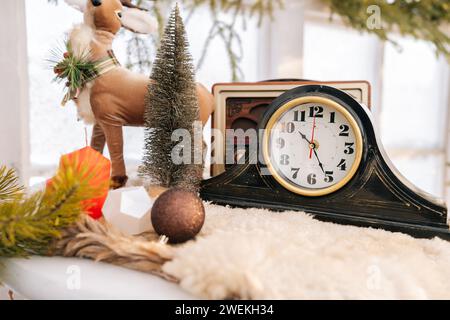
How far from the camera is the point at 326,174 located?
0.63 meters

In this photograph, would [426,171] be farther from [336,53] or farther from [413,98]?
[336,53]

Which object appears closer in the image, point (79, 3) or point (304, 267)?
point (304, 267)

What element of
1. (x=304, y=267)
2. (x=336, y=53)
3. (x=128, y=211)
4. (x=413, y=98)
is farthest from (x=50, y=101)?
(x=413, y=98)

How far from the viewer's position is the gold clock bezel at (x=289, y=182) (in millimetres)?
596

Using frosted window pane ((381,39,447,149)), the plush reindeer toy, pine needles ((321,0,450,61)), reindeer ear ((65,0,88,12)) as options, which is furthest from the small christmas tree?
frosted window pane ((381,39,447,149))

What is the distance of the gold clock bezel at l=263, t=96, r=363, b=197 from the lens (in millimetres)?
596

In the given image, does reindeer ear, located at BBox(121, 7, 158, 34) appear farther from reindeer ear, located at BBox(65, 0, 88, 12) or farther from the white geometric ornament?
the white geometric ornament

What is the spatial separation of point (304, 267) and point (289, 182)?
10.9 inches

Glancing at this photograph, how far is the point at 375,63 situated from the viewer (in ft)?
5.93

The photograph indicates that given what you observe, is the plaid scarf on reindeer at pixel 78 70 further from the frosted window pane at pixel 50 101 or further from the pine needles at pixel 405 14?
the pine needles at pixel 405 14

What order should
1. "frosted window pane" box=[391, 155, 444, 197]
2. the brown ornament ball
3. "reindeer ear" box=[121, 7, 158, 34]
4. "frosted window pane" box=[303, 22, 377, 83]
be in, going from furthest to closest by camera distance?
1. "frosted window pane" box=[391, 155, 444, 197]
2. "frosted window pane" box=[303, 22, 377, 83]
3. "reindeer ear" box=[121, 7, 158, 34]
4. the brown ornament ball

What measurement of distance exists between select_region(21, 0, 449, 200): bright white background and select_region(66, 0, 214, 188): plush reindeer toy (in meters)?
0.07

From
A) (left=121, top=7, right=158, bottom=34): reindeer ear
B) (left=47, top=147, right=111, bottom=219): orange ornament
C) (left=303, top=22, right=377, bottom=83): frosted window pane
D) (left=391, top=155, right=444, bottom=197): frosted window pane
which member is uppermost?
(left=303, top=22, right=377, bottom=83): frosted window pane
